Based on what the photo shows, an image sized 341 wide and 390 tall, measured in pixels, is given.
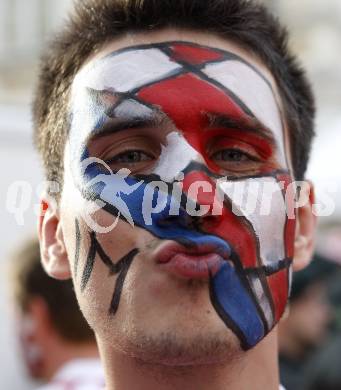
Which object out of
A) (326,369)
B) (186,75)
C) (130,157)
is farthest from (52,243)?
(326,369)

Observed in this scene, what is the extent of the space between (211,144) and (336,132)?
8313 millimetres

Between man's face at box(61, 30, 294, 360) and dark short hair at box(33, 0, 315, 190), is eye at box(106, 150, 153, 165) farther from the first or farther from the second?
dark short hair at box(33, 0, 315, 190)

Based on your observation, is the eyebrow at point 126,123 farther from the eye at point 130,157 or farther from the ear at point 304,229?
the ear at point 304,229

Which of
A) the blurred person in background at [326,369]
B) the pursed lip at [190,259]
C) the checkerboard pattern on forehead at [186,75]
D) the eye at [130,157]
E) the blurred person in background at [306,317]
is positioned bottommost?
the blurred person in background at [326,369]

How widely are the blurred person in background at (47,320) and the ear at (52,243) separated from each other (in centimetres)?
144

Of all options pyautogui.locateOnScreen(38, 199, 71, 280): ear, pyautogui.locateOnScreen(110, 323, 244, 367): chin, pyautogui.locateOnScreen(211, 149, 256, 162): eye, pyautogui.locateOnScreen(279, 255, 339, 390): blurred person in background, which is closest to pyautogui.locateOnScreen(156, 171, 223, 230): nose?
pyautogui.locateOnScreen(211, 149, 256, 162): eye

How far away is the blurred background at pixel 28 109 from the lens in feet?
20.2

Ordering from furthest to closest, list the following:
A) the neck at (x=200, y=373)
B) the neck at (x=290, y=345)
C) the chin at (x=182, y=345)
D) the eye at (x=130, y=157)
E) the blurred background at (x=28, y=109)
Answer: the blurred background at (x=28, y=109)
the neck at (x=290, y=345)
the eye at (x=130, y=157)
the neck at (x=200, y=373)
the chin at (x=182, y=345)

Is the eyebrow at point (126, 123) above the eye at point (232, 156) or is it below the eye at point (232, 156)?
above

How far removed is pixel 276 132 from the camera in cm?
285

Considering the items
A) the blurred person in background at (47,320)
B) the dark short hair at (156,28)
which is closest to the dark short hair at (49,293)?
the blurred person in background at (47,320)

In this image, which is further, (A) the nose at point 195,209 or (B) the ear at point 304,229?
(B) the ear at point 304,229

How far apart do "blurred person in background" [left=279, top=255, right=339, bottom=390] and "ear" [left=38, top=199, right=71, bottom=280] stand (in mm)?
2449

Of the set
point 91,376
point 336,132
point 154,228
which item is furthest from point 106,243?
point 336,132
